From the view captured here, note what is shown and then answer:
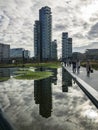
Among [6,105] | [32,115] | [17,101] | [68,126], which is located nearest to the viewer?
[68,126]

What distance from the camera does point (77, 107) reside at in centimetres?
1424

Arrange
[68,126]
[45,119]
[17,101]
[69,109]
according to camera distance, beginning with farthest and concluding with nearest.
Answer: [17,101], [69,109], [45,119], [68,126]

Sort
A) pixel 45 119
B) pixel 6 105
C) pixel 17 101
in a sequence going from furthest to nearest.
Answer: pixel 17 101
pixel 6 105
pixel 45 119

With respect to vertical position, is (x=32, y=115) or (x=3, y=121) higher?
(x=3, y=121)

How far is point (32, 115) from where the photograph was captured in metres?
11.9

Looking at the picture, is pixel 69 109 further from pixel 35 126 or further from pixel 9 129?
pixel 9 129

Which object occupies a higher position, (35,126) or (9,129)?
(9,129)

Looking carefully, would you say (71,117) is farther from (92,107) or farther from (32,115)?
(92,107)

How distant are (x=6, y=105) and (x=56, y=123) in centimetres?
537

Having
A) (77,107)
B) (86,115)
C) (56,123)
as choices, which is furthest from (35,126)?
(77,107)

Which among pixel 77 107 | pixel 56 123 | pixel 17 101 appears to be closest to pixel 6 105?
pixel 17 101

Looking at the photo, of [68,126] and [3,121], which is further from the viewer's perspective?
[68,126]

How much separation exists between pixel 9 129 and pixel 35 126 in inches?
272

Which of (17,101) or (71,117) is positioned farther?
(17,101)
